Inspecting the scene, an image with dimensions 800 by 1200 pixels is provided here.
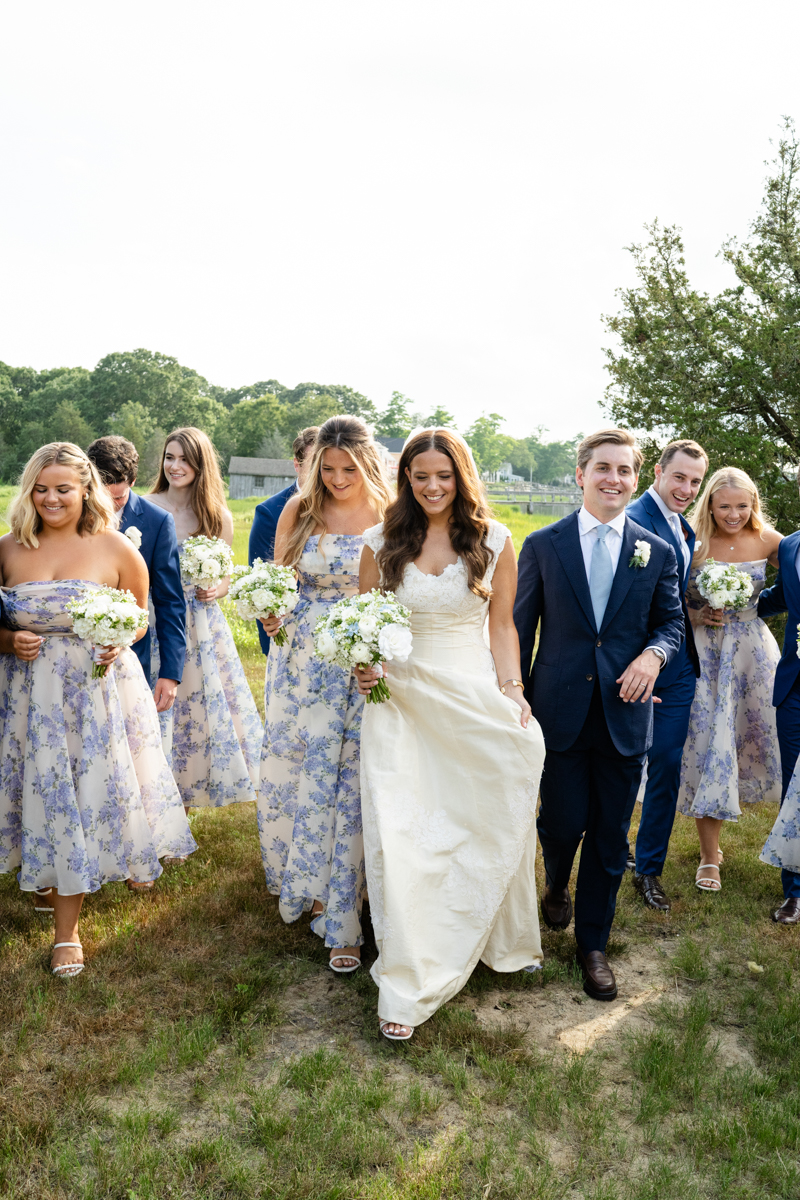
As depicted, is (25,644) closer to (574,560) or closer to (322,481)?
(322,481)

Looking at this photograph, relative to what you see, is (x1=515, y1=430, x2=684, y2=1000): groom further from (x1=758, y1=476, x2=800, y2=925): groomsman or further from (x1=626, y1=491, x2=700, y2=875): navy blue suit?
(x1=758, y1=476, x2=800, y2=925): groomsman

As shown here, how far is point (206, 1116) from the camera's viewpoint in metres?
3.86

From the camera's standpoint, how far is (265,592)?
17.7 feet

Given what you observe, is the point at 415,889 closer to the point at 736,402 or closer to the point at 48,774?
the point at 48,774

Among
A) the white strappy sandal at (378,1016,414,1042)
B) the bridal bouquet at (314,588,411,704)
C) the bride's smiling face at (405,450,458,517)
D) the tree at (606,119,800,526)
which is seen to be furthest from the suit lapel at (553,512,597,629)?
the tree at (606,119,800,526)

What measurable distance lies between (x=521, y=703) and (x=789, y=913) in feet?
8.94

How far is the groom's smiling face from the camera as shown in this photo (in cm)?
486

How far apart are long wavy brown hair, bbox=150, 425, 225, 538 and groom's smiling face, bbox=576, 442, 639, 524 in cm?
341

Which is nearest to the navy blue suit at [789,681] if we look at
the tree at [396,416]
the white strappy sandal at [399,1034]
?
the white strappy sandal at [399,1034]

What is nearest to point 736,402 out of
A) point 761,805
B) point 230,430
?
point 761,805

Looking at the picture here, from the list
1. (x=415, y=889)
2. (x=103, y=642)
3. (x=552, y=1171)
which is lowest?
(x=552, y=1171)

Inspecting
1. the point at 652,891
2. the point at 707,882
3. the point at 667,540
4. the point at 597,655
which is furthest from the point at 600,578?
the point at 707,882

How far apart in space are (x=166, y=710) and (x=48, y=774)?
51.8 inches

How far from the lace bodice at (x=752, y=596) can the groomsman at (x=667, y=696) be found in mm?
383
